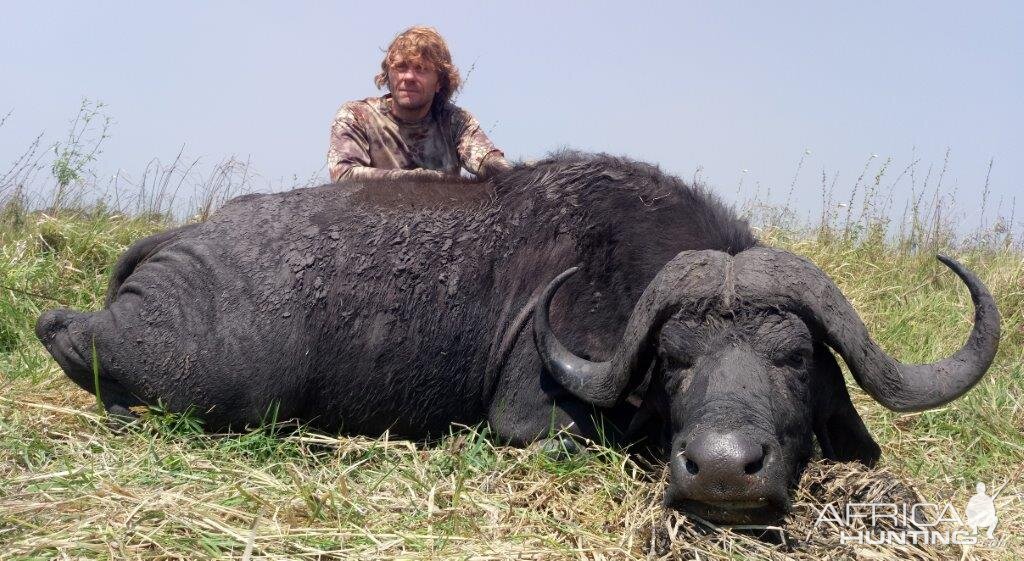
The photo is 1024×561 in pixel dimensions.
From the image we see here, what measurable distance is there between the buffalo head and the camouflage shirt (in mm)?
2491

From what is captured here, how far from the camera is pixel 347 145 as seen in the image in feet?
18.6

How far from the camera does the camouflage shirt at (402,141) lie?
5.68m

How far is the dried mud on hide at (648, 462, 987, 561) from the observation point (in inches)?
111

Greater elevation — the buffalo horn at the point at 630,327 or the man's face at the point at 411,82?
the man's face at the point at 411,82

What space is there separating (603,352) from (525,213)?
0.79 meters

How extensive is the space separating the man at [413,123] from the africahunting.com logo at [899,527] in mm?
3312

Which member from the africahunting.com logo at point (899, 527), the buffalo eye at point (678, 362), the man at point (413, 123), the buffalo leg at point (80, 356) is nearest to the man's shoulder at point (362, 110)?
the man at point (413, 123)

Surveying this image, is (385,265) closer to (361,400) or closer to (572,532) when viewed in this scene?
(361,400)

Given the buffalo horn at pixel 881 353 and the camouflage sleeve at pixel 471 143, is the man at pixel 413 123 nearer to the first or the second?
the camouflage sleeve at pixel 471 143

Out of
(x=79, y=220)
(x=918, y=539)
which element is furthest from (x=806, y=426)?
(x=79, y=220)

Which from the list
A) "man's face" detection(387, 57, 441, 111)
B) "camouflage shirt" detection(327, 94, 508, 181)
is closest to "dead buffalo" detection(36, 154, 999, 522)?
"camouflage shirt" detection(327, 94, 508, 181)

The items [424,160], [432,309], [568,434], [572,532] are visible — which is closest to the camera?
[572,532]

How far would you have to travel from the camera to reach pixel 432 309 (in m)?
4.08

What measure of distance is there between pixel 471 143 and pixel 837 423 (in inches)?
127
